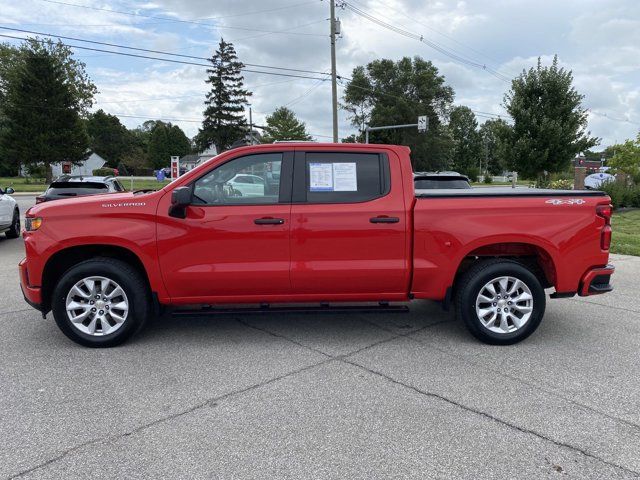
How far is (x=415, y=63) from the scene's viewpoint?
209ft

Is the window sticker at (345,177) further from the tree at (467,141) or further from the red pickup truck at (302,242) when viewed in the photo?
the tree at (467,141)

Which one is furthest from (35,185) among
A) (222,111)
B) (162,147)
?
(162,147)

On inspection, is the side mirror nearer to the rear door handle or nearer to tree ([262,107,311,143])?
the rear door handle

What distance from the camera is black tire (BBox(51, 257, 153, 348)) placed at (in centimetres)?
464

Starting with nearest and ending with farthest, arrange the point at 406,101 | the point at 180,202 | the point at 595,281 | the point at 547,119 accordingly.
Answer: the point at 180,202, the point at 595,281, the point at 547,119, the point at 406,101

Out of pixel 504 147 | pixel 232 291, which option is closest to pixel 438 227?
pixel 232 291

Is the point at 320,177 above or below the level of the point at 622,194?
above

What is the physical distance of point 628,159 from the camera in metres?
24.2

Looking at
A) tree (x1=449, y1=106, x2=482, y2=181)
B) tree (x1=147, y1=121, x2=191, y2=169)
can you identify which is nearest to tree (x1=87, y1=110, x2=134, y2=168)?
tree (x1=147, y1=121, x2=191, y2=169)

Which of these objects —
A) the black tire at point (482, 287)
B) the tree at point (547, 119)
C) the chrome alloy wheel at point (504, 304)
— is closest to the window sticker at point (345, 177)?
the black tire at point (482, 287)

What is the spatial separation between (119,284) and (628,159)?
26050 mm

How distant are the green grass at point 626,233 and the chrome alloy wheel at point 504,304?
7.16 meters

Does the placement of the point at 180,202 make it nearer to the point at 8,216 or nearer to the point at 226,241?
the point at 226,241

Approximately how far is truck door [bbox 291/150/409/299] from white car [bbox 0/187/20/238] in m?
9.46
